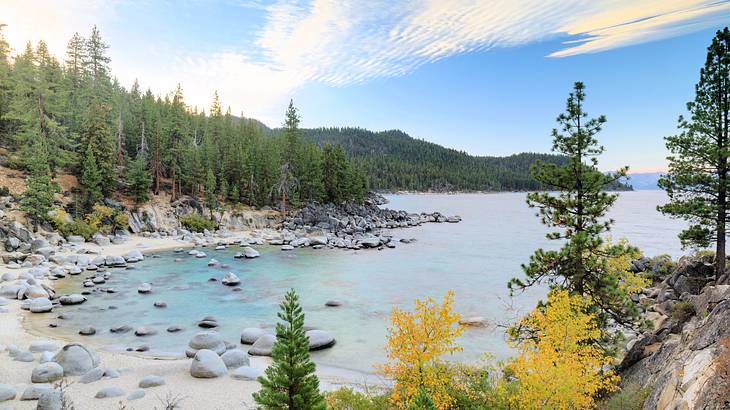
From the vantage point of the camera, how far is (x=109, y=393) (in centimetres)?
1186

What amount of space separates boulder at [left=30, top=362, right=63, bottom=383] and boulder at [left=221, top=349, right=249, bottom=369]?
5.18 meters

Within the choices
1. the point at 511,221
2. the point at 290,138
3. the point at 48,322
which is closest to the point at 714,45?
the point at 48,322

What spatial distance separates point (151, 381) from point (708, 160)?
91.6 ft

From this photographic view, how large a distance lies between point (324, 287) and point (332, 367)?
1427 cm

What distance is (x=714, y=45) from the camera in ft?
65.5

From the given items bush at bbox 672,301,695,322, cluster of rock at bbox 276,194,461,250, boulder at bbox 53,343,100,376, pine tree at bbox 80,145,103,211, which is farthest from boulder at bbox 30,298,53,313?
bush at bbox 672,301,695,322

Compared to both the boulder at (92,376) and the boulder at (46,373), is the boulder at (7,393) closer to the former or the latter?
the boulder at (46,373)

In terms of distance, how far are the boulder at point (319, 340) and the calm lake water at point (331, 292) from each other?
0.49 meters

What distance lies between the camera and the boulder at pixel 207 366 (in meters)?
13.7

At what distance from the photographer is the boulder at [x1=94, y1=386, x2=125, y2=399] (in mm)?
11766

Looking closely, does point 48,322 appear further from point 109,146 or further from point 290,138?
point 290,138

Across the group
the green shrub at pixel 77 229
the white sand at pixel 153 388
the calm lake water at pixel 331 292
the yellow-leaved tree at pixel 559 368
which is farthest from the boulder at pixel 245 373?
the green shrub at pixel 77 229

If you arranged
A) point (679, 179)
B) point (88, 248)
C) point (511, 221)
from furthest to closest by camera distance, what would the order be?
point (511, 221) → point (88, 248) → point (679, 179)

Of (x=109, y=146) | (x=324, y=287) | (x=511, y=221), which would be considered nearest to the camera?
(x=324, y=287)
